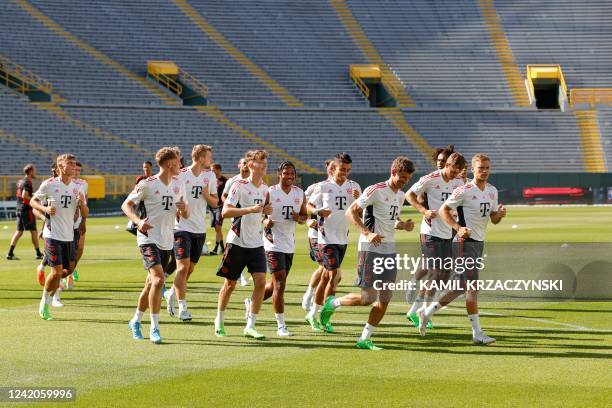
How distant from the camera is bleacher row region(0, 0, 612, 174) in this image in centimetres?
5566

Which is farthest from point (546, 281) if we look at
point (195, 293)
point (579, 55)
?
point (579, 55)

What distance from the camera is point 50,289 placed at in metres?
14.0

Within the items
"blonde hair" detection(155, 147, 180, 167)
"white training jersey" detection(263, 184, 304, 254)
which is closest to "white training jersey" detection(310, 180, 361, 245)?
"white training jersey" detection(263, 184, 304, 254)

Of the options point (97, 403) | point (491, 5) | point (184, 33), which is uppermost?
point (491, 5)

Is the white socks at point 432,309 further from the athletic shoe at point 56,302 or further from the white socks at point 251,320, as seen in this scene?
the athletic shoe at point 56,302

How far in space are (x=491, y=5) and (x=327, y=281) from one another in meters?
57.0

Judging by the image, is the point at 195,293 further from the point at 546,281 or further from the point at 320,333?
the point at 546,281

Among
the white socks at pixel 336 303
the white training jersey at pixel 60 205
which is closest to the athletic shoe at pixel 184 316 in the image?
the white training jersey at pixel 60 205

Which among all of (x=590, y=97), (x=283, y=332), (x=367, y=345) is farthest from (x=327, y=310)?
(x=590, y=97)

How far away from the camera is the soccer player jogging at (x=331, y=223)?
12961 millimetres

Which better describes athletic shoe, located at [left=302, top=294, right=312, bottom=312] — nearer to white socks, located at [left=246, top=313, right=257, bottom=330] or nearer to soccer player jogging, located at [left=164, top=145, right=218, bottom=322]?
soccer player jogging, located at [left=164, top=145, right=218, bottom=322]

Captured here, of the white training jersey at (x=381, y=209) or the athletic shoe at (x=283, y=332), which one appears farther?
the athletic shoe at (x=283, y=332)

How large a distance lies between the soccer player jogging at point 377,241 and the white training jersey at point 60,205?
14.3ft

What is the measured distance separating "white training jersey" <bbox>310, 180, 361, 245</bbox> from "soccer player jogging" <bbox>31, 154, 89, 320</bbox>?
11.3 ft
